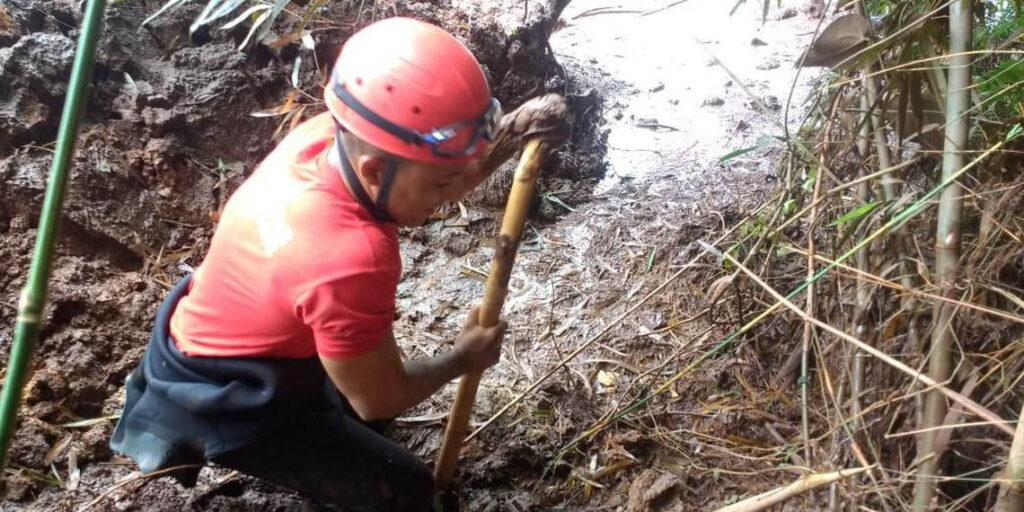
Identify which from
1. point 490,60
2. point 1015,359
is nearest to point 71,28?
point 490,60

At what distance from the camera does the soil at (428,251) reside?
2020 mm

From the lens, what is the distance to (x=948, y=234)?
4.98 ft

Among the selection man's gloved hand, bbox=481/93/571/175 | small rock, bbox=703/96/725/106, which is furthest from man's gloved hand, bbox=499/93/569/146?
small rock, bbox=703/96/725/106

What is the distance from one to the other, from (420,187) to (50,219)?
81 centimetres

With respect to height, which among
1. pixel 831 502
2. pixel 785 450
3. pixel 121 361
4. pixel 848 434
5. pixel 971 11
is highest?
pixel 971 11

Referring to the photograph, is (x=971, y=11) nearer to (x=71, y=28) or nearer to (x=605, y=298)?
(x=605, y=298)

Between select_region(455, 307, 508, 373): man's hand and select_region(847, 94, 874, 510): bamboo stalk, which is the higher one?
select_region(847, 94, 874, 510): bamboo stalk

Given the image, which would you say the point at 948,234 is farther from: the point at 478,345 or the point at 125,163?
the point at 125,163

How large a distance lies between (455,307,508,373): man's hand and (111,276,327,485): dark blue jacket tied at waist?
35 centimetres

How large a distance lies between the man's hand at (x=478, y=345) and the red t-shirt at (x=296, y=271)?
340 millimetres

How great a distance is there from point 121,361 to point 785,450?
2.02m

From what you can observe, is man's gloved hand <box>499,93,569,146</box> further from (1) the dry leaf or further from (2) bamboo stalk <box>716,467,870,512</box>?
(1) the dry leaf

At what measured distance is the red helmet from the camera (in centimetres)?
125

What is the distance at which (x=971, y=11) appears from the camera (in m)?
1.58
